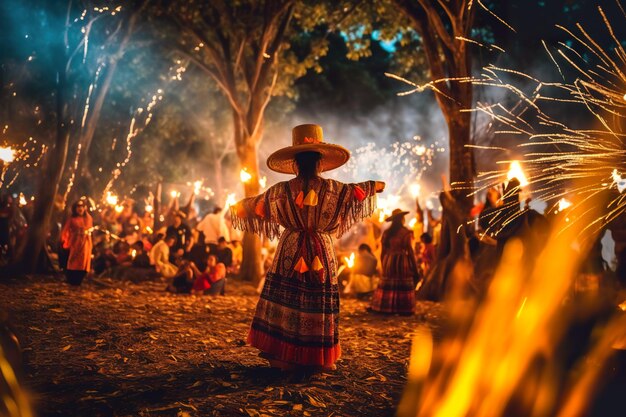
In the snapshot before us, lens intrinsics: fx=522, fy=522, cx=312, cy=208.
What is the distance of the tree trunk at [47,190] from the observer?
12469 millimetres

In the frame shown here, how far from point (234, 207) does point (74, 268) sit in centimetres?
745

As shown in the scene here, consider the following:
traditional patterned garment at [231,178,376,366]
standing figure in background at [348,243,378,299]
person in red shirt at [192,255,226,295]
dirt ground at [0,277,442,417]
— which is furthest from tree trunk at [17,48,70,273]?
traditional patterned garment at [231,178,376,366]

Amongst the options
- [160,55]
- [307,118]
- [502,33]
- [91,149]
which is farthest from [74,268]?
[307,118]

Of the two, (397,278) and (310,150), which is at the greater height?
(310,150)

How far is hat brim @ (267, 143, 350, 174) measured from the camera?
5395 millimetres

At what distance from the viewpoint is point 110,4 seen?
13211 millimetres

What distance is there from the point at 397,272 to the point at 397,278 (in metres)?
0.14

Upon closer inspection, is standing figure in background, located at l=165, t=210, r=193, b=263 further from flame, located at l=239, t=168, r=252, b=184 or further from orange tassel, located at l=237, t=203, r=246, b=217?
orange tassel, located at l=237, t=203, r=246, b=217

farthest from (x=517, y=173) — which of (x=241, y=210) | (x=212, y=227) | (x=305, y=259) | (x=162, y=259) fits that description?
(x=212, y=227)

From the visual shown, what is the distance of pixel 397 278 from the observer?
1020cm

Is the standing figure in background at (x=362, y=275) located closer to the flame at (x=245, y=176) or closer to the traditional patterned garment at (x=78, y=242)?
the flame at (x=245, y=176)

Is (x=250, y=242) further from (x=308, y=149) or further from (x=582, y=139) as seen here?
(x=582, y=139)

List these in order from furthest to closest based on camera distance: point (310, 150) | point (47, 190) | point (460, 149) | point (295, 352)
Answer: point (47, 190)
point (460, 149)
point (310, 150)
point (295, 352)

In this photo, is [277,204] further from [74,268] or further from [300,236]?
[74,268]
